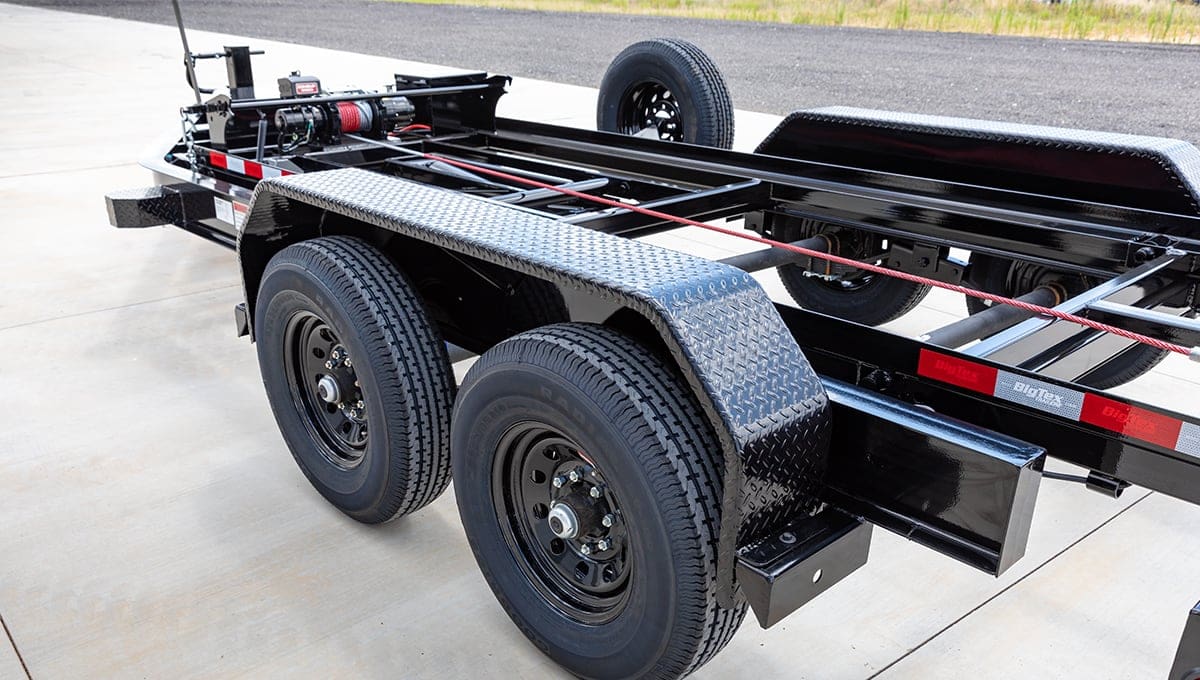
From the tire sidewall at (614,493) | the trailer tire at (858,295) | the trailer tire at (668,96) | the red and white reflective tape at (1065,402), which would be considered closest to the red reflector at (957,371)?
the red and white reflective tape at (1065,402)

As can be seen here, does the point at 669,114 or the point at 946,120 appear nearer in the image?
the point at 946,120

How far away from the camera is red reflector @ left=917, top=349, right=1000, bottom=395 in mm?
1965

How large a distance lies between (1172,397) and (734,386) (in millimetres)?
2590

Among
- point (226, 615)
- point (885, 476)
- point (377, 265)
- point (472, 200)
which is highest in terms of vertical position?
point (472, 200)

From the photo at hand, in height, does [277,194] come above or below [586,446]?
above

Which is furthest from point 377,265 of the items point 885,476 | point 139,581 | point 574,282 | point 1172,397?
point 1172,397

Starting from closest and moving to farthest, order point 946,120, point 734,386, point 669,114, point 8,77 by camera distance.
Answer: point 734,386
point 946,120
point 669,114
point 8,77

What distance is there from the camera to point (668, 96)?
17.6 feet

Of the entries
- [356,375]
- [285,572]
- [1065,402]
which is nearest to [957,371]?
[1065,402]

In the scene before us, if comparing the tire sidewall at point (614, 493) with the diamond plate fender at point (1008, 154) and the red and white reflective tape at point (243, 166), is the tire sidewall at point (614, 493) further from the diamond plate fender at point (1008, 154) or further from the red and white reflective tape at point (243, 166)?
the diamond plate fender at point (1008, 154)

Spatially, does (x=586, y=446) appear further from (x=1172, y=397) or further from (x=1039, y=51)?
(x=1039, y=51)

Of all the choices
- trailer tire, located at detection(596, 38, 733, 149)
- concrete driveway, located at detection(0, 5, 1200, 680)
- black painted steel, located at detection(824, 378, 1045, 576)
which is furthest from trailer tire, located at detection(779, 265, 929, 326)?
black painted steel, located at detection(824, 378, 1045, 576)

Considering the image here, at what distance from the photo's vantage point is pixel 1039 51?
54.7ft

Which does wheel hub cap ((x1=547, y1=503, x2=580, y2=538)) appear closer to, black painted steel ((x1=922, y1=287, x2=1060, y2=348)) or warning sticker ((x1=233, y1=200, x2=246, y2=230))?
black painted steel ((x1=922, y1=287, x2=1060, y2=348))
